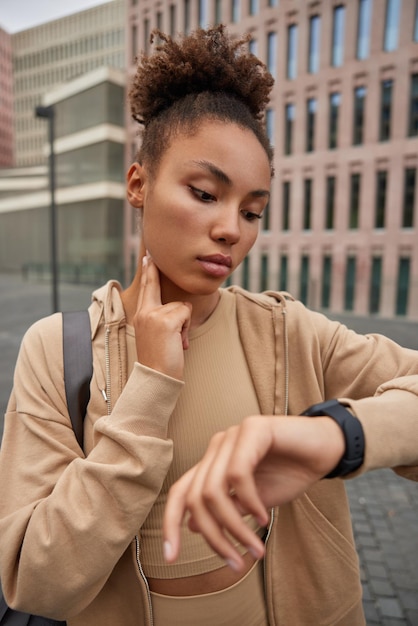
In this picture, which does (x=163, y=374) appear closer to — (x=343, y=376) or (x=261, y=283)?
(x=343, y=376)

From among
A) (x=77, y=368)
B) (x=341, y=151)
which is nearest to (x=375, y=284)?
(x=341, y=151)

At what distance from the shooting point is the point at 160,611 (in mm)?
1221

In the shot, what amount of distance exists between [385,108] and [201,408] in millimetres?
22453

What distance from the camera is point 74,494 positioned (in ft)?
3.30

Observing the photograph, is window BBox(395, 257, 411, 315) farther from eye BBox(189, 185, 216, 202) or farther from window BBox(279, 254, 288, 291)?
eye BBox(189, 185, 216, 202)

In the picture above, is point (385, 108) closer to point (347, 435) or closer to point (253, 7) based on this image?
point (253, 7)

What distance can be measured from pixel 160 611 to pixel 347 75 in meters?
23.6

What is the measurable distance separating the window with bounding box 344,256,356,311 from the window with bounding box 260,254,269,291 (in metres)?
4.30

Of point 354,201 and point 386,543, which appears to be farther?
point 354,201

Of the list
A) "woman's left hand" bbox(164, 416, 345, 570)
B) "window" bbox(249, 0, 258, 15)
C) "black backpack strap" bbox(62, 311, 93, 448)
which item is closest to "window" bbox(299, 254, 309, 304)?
"window" bbox(249, 0, 258, 15)

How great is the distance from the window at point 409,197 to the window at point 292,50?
757cm

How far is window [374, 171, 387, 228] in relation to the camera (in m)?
20.6

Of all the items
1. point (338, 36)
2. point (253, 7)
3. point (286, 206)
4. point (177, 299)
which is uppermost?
point (253, 7)

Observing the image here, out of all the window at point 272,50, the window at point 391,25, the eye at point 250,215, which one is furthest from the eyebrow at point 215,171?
the window at point 272,50
